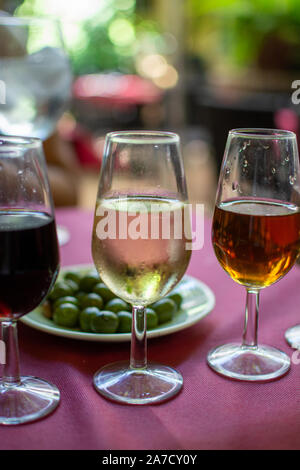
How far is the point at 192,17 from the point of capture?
840 cm

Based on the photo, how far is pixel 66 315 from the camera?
0.80m

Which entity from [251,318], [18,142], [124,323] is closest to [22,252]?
[18,142]

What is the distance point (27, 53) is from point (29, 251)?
890 millimetres

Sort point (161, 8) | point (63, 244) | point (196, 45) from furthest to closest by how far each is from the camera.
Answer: point (196, 45)
point (161, 8)
point (63, 244)

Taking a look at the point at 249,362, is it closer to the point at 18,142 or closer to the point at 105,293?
the point at 105,293

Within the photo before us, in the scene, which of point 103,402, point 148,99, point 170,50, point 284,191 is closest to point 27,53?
point 284,191

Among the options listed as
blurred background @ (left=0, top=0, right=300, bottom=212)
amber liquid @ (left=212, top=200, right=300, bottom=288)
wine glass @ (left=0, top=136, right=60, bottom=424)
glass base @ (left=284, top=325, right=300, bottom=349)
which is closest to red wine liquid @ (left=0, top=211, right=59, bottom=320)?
wine glass @ (left=0, top=136, right=60, bottom=424)

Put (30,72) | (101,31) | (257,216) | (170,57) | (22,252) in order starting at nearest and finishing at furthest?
(22,252) < (257,216) < (30,72) < (101,31) < (170,57)

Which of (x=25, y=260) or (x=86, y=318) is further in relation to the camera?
(x=86, y=318)

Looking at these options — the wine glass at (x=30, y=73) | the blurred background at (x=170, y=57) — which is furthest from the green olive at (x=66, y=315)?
the blurred background at (x=170, y=57)

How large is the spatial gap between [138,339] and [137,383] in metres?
0.05

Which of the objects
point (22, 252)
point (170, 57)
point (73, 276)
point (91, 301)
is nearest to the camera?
point (22, 252)

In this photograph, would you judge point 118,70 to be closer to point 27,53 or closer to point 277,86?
point 277,86

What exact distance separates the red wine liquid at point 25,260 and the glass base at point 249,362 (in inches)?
9.9
